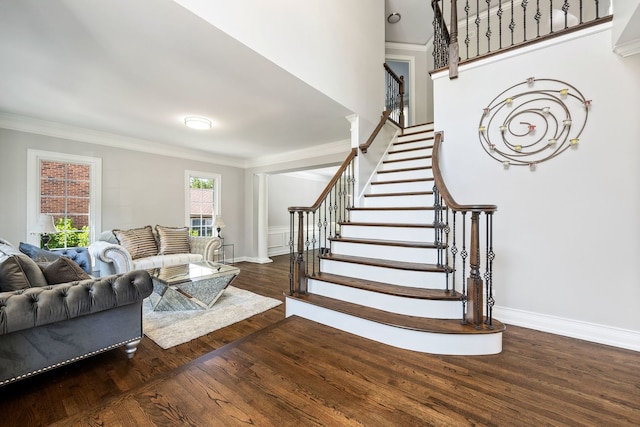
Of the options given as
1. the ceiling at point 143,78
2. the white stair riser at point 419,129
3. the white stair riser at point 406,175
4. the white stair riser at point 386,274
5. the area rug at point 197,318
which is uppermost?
the white stair riser at point 419,129

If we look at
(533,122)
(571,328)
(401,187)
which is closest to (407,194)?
(401,187)

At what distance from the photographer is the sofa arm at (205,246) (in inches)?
180

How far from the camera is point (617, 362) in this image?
1847 mm

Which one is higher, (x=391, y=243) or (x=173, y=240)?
(x=391, y=243)

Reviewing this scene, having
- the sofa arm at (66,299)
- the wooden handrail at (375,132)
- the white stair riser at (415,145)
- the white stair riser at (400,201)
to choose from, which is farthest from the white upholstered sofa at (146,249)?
the white stair riser at (415,145)

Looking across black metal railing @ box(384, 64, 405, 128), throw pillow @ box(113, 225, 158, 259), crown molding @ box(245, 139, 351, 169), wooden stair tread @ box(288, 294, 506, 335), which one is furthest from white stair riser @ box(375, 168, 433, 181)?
throw pillow @ box(113, 225, 158, 259)

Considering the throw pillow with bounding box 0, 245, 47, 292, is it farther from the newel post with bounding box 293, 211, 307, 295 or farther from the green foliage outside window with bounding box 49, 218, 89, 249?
the green foliage outside window with bounding box 49, 218, 89, 249

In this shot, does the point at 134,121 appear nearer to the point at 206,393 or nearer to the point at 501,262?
the point at 206,393

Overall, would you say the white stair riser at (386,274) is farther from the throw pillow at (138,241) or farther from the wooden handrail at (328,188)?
the throw pillow at (138,241)

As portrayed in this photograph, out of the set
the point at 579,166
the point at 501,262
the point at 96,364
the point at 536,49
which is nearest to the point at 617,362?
the point at 501,262

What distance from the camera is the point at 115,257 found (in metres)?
3.46

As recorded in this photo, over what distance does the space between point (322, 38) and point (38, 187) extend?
4.30 metres

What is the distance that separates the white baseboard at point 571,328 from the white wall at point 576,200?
0.05 feet

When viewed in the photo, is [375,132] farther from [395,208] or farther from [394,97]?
[394,97]
